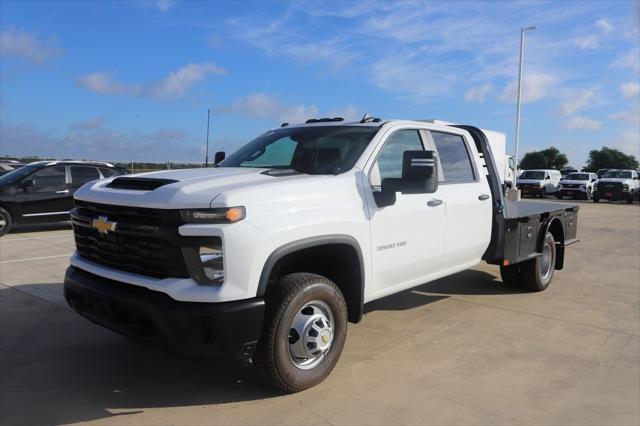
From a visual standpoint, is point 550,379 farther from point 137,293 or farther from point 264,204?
point 137,293

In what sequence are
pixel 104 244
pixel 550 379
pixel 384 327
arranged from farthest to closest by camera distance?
1. pixel 384 327
2. pixel 550 379
3. pixel 104 244

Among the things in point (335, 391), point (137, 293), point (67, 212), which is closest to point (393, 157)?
point (335, 391)

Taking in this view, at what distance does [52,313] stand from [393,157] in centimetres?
386

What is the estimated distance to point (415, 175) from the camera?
3928 mm

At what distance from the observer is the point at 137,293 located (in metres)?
3.32

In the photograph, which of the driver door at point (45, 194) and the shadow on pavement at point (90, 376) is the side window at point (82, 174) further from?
the shadow on pavement at point (90, 376)

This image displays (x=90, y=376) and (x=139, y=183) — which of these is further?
(x=90, y=376)

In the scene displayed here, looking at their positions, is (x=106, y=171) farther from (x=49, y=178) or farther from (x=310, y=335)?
(x=310, y=335)

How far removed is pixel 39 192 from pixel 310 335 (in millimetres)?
10536

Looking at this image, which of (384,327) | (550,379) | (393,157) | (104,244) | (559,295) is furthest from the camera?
(559,295)

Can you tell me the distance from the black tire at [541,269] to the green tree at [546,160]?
89624 millimetres

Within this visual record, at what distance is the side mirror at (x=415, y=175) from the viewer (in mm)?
3906

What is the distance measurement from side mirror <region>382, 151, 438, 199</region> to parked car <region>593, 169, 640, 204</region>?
30.8 meters

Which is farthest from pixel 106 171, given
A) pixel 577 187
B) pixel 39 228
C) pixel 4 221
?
pixel 577 187
